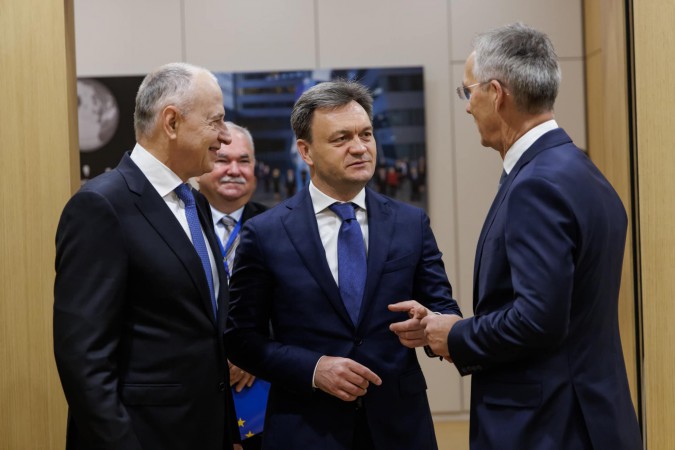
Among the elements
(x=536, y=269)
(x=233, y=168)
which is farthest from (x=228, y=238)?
(x=536, y=269)

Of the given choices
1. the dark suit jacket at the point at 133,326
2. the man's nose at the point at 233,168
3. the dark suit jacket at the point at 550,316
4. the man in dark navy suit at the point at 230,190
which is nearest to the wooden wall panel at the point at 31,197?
the dark suit jacket at the point at 133,326

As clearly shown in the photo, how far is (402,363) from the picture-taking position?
8.71 ft

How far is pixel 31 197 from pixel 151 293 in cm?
70

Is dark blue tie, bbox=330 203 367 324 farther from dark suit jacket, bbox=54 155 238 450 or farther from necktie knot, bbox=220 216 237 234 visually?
necktie knot, bbox=220 216 237 234

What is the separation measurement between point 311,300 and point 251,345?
0.78 feet

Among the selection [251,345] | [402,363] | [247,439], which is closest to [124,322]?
[251,345]

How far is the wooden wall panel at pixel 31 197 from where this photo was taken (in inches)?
105

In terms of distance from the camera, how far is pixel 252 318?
105 inches

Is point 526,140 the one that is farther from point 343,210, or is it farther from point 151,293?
point 151,293

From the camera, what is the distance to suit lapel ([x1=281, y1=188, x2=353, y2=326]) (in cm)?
261

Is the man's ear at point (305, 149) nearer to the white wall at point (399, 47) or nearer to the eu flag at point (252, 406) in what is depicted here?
the eu flag at point (252, 406)

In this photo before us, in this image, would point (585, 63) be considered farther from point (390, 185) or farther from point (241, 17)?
point (241, 17)

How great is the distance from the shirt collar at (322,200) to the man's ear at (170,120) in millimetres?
524

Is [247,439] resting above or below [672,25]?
below
